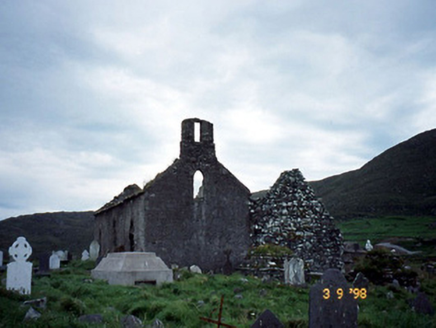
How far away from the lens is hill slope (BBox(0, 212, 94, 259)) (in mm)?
45219

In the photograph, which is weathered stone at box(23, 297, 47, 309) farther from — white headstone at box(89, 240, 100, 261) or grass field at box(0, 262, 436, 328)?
white headstone at box(89, 240, 100, 261)

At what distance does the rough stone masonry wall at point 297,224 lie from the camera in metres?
18.9

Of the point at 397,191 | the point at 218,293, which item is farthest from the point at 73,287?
the point at 397,191

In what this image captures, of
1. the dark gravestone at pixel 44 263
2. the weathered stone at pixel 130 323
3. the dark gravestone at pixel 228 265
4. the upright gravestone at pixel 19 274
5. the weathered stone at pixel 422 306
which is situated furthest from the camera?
the dark gravestone at pixel 228 265

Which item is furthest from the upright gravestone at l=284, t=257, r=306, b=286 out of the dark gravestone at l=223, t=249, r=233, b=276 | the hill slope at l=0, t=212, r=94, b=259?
the hill slope at l=0, t=212, r=94, b=259

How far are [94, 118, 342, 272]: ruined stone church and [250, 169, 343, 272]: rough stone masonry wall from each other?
0.13 feet

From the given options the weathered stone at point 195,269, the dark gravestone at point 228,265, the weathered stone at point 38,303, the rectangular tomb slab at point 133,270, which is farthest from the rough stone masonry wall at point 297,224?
the weathered stone at point 38,303

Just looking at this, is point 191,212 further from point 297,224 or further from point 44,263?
point 44,263

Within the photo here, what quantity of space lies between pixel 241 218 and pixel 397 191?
226 ft

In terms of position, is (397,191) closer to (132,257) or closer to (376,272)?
(376,272)

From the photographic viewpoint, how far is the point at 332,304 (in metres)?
7.56

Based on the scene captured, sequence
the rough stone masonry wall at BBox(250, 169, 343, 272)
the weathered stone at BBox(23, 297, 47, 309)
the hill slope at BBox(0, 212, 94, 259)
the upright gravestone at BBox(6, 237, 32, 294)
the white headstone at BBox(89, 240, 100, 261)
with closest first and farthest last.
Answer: the weathered stone at BBox(23, 297, 47, 309), the upright gravestone at BBox(6, 237, 32, 294), the rough stone masonry wall at BBox(250, 169, 343, 272), the white headstone at BBox(89, 240, 100, 261), the hill slope at BBox(0, 212, 94, 259)

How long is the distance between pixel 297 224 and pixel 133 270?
28.4ft

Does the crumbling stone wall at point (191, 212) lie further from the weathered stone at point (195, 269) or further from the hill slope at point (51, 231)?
the hill slope at point (51, 231)
